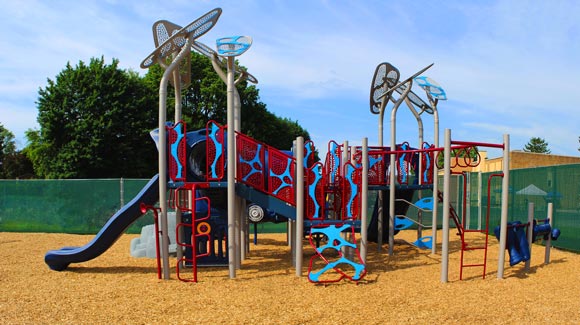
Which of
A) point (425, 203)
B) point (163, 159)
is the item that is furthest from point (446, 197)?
point (163, 159)

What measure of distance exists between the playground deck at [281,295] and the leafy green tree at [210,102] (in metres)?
21.1

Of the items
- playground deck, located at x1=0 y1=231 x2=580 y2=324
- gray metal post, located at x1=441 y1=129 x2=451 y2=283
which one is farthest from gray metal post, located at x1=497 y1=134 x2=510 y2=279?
gray metal post, located at x1=441 y1=129 x2=451 y2=283

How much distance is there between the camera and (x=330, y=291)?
7129 millimetres

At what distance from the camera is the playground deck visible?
229 inches

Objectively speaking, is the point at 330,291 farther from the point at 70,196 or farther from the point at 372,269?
the point at 70,196

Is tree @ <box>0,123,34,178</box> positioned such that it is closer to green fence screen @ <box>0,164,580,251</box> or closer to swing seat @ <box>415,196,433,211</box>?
green fence screen @ <box>0,164,580,251</box>

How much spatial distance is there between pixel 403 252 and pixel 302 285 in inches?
175

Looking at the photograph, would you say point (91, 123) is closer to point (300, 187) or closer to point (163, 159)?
point (163, 159)

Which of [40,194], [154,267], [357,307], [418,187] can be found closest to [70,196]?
[40,194]

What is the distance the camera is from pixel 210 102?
30.3 m

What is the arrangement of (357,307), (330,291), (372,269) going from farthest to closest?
(372,269), (330,291), (357,307)

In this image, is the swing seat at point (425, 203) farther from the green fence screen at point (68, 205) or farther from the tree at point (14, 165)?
the tree at point (14, 165)

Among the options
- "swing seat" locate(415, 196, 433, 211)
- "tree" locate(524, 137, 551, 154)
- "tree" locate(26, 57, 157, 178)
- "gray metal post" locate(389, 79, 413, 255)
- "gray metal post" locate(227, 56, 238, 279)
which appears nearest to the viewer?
"gray metal post" locate(227, 56, 238, 279)

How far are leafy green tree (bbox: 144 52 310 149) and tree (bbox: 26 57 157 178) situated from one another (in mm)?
3023
